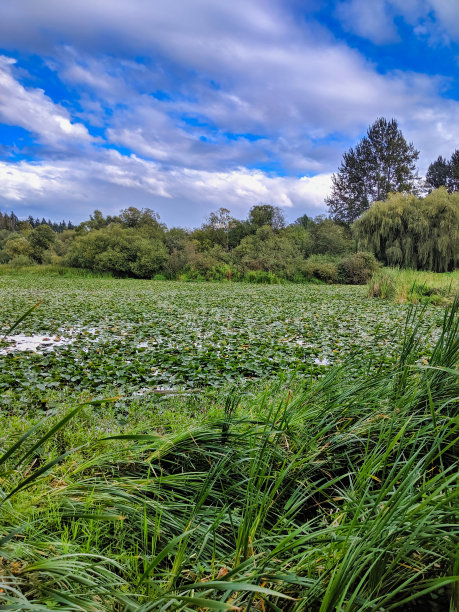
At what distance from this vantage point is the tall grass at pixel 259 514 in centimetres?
85

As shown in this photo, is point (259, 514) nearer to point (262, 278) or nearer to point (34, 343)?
point (34, 343)

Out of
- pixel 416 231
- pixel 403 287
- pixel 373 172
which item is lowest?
pixel 403 287

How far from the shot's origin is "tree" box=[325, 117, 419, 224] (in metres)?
31.7

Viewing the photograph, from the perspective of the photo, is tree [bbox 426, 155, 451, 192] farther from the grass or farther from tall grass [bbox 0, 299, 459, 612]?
tall grass [bbox 0, 299, 459, 612]

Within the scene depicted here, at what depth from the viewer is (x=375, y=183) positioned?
32438 millimetres

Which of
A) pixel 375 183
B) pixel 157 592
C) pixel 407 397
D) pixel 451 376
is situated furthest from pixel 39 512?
pixel 375 183

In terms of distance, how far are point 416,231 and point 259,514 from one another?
1998cm

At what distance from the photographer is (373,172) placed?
1280 inches

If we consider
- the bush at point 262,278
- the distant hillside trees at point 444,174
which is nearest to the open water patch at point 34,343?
the bush at point 262,278

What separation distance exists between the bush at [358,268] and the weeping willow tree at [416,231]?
0.88 m

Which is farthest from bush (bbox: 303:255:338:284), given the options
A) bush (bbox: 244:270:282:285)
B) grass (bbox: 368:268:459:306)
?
grass (bbox: 368:268:459:306)

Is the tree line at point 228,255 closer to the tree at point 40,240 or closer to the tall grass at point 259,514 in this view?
the tree at point 40,240

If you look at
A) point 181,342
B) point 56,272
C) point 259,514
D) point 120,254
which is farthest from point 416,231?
point 56,272

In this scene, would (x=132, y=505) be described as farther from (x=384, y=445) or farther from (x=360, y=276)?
(x=360, y=276)
